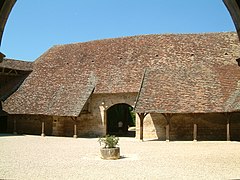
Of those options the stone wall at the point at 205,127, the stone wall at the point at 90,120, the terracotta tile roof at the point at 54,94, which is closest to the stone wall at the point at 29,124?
the stone wall at the point at 90,120

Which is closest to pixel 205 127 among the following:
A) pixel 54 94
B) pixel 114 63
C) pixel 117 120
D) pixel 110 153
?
pixel 114 63

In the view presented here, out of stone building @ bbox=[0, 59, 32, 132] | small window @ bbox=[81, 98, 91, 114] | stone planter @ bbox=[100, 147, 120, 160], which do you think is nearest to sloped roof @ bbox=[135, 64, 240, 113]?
small window @ bbox=[81, 98, 91, 114]

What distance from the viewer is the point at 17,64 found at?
24.8 metres

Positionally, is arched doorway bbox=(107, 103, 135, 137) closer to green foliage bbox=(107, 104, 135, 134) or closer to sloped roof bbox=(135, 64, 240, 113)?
green foliage bbox=(107, 104, 135, 134)

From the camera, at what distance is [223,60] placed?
2081 cm

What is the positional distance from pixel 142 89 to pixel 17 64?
11924 millimetres

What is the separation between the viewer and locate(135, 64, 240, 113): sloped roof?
17.2 m

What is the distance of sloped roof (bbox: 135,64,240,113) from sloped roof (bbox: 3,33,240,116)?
0.92m

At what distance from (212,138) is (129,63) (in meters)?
8.11

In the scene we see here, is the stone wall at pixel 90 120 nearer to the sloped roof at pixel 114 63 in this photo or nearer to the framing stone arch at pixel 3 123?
the sloped roof at pixel 114 63

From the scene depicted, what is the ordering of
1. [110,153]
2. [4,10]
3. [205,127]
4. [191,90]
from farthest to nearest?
1. [191,90]
2. [205,127]
3. [110,153]
4. [4,10]

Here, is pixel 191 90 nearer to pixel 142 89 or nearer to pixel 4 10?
pixel 142 89

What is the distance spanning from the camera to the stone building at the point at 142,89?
58.9ft

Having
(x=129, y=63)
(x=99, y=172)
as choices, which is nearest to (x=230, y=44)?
→ (x=129, y=63)
